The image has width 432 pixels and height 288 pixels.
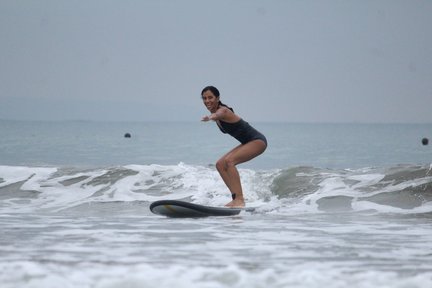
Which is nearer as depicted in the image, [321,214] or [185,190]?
[321,214]

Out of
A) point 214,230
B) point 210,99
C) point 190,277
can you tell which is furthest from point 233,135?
point 190,277

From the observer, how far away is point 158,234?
9.38m

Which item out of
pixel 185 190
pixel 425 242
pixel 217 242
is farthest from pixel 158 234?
pixel 185 190

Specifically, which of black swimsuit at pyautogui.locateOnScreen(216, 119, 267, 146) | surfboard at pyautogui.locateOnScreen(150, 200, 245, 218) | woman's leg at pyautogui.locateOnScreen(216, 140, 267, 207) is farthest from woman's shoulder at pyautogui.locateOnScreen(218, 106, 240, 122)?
surfboard at pyautogui.locateOnScreen(150, 200, 245, 218)

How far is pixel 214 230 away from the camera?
9.80 m

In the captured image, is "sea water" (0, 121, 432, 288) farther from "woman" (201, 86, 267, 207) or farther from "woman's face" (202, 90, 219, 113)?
"woman's face" (202, 90, 219, 113)

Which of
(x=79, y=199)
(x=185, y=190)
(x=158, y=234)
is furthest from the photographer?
(x=185, y=190)

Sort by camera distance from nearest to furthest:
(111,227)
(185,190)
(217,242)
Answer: (217,242), (111,227), (185,190)

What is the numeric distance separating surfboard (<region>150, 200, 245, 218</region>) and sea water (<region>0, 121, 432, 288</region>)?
22 centimetres

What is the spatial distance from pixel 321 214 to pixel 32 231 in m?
4.99

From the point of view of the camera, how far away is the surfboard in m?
11.3

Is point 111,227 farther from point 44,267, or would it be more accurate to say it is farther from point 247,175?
point 247,175

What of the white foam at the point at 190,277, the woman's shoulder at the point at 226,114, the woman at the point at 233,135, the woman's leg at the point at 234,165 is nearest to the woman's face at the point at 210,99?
the woman at the point at 233,135

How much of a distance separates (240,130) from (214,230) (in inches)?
104
